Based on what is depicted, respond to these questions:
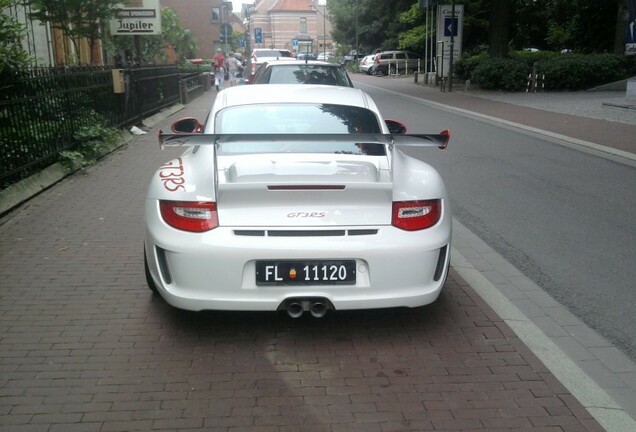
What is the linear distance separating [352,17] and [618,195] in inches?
2614

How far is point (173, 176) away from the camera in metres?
4.40

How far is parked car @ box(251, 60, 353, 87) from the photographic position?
12336 millimetres

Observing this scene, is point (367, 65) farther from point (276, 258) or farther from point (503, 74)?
point (276, 258)

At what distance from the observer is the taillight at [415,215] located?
4090mm

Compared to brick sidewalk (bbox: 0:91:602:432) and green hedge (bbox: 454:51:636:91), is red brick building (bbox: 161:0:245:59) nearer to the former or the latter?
green hedge (bbox: 454:51:636:91)

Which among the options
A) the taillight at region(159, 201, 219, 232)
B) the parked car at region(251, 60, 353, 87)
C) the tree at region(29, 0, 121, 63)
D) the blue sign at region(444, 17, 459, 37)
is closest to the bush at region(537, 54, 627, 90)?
the blue sign at region(444, 17, 459, 37)

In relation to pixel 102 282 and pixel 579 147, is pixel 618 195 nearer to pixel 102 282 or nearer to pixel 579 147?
pixel 579 147

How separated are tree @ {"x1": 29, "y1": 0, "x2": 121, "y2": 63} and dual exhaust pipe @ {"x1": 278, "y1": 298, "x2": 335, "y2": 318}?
12007 millimetres

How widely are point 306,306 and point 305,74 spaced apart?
29.7 ft

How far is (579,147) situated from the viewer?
13.0m

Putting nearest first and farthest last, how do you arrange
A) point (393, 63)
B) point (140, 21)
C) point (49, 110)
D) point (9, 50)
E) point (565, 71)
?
point (9, 50)
point (49, 110)
point (140, 21)
point (565, 71)
point (393, 63)

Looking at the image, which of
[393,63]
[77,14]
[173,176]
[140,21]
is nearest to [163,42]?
[140,21]

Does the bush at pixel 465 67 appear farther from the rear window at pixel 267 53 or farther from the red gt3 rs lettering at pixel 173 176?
the red gt3 rs lettering at pixel 173 176

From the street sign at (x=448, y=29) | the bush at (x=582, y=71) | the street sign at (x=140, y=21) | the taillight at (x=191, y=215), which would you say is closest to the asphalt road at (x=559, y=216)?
the taillight at (x=191, y=215)
